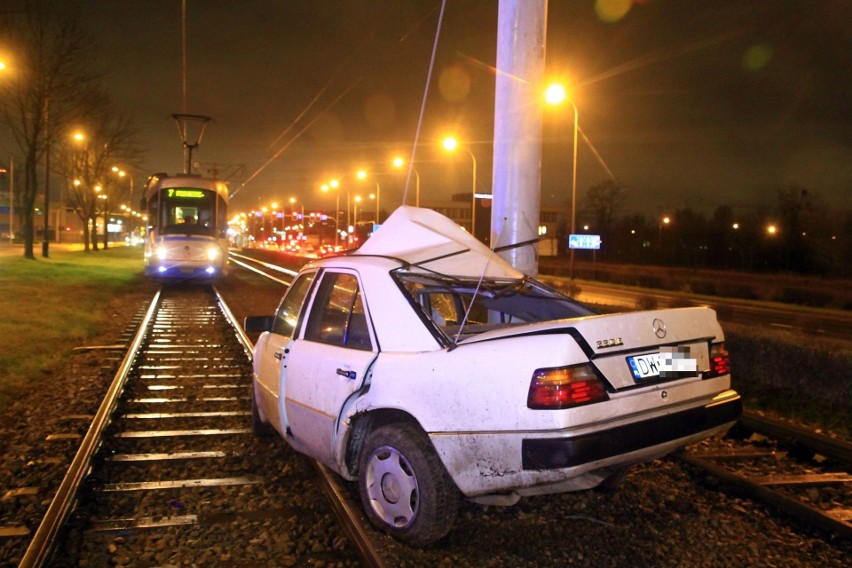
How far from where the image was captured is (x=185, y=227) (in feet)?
80.5

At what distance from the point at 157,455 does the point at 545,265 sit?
159 ft

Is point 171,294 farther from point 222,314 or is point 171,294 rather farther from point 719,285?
point 719,285

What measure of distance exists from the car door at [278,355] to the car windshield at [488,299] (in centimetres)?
99

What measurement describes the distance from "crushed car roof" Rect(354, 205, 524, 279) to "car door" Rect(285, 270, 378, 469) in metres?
0.40

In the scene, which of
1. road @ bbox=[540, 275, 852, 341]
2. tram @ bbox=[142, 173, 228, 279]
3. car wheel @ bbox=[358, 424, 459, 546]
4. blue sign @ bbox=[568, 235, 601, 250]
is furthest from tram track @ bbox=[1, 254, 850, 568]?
blue sign @ bbox=[568, 235, 601, 250]

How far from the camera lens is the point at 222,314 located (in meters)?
17.3

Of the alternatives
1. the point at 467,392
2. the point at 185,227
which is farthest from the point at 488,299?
the point at 185,227

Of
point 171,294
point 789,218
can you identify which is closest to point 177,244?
point 171,294

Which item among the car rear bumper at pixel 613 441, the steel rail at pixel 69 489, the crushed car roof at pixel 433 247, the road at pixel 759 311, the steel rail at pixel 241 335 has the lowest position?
the road at pixel 759 311


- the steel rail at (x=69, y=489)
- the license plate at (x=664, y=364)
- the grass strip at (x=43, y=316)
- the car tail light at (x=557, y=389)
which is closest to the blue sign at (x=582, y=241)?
the grass strip at (x=43, y=316)

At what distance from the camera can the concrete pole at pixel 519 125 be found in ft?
27.9

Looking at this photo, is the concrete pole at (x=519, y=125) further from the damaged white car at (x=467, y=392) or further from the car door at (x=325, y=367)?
the damaged white car at (x=467, y=392)

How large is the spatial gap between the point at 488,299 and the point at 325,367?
4.74 feet

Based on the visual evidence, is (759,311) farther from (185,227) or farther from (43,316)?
(43,316)
